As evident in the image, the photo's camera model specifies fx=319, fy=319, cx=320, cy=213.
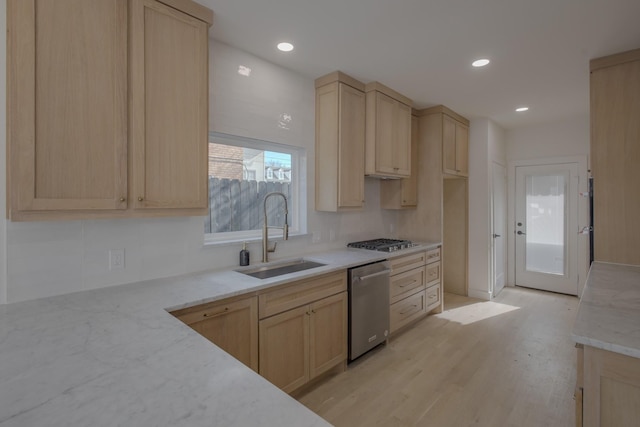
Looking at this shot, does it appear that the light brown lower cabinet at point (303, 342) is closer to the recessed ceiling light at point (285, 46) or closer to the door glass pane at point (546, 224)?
the recessed ceiling light at point (285, 46)

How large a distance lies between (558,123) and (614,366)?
15.7 feet

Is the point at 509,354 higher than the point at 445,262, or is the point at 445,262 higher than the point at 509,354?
the point at 445,262

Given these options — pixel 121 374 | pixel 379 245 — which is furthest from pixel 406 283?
pixel 121 374

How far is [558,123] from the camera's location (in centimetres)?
479

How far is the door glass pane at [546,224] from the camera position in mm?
4848

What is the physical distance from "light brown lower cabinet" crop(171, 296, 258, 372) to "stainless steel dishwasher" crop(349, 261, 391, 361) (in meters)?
0.98

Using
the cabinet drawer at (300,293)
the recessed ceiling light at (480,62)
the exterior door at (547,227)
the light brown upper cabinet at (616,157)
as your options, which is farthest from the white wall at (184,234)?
the exterior door at (547,227)

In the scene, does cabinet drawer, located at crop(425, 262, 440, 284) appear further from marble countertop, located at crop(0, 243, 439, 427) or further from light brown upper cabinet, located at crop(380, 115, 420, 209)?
marble countertop, located at crop(0, 243, 439, 427)

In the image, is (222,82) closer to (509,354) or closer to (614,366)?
(614,366)

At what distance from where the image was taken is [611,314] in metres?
1.42

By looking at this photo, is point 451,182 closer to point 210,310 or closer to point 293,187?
point 293,187

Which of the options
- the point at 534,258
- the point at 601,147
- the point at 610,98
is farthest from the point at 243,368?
the point at 534,258

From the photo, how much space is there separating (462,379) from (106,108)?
3057 mm

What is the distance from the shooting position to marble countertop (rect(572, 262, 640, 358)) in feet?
3.82
